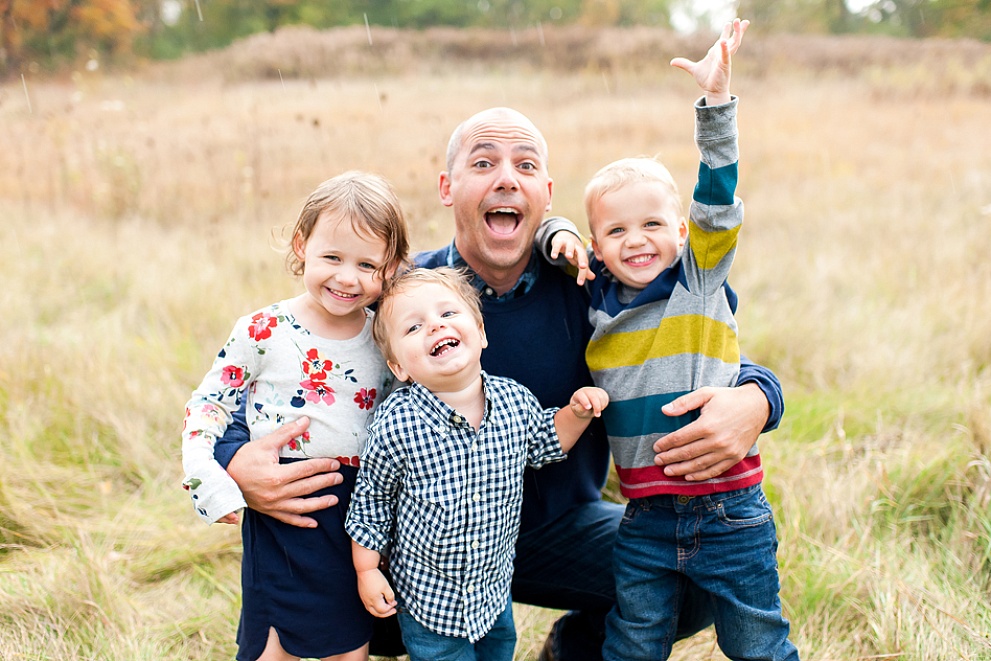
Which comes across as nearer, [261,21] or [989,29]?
[989,29]

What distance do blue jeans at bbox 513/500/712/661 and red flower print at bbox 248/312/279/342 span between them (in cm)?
113

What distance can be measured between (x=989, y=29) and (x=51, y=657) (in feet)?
69.2

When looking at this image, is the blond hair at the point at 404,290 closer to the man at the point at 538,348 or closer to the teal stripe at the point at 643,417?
the man at the point at 538,348

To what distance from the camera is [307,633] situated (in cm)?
211

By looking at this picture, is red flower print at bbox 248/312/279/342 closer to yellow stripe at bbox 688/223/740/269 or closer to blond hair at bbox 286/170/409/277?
blond hair at bbox 286/170/409/277

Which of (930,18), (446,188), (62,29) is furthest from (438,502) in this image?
(930,18)

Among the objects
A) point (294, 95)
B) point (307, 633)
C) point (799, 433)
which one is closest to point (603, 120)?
point (294, 95)

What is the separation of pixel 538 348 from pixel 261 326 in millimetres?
877

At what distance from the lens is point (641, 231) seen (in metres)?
2.28

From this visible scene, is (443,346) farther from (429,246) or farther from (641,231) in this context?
(429,246)

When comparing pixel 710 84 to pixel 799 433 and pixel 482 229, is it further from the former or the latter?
pixel 799 433

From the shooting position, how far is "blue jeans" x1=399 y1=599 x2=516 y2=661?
82.4 inches

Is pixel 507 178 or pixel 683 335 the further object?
pixel 507 178

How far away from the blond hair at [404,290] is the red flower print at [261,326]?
0.28 metres
